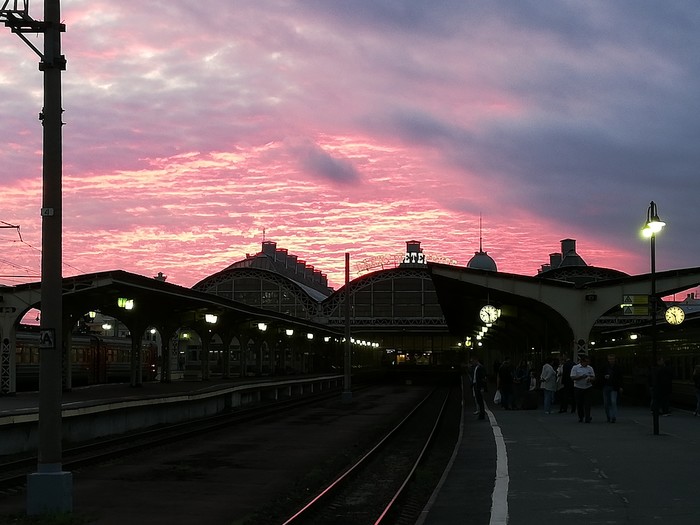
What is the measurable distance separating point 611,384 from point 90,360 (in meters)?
34.0

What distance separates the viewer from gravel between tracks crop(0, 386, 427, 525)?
478 inches

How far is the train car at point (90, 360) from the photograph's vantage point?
41500 millimetres

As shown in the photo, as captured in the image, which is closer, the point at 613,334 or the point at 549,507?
the point at 549,507

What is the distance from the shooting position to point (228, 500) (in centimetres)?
1338

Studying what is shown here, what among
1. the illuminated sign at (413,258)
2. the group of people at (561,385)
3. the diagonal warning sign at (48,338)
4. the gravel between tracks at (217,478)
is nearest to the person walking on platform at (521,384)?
the group of people at (561,385)

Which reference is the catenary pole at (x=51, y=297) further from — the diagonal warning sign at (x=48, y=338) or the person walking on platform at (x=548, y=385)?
the person walking on platform at (x=548, y=385)

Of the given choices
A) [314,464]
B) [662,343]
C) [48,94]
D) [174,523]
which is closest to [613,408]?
[314,464]

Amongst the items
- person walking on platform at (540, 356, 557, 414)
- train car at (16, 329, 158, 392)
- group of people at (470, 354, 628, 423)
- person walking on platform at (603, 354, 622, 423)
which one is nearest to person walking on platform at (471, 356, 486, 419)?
group of people at (470, 354, 628, 423)

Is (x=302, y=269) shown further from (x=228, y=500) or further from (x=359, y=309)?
Answer: (x=228, y=500)

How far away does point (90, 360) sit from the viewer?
49562mm

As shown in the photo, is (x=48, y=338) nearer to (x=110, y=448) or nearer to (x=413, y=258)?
(x=110, y=448)

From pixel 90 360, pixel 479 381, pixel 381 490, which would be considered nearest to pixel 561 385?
pixel 479 381

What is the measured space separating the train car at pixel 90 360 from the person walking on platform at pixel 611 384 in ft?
89.1

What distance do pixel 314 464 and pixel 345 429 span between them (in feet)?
31.4
